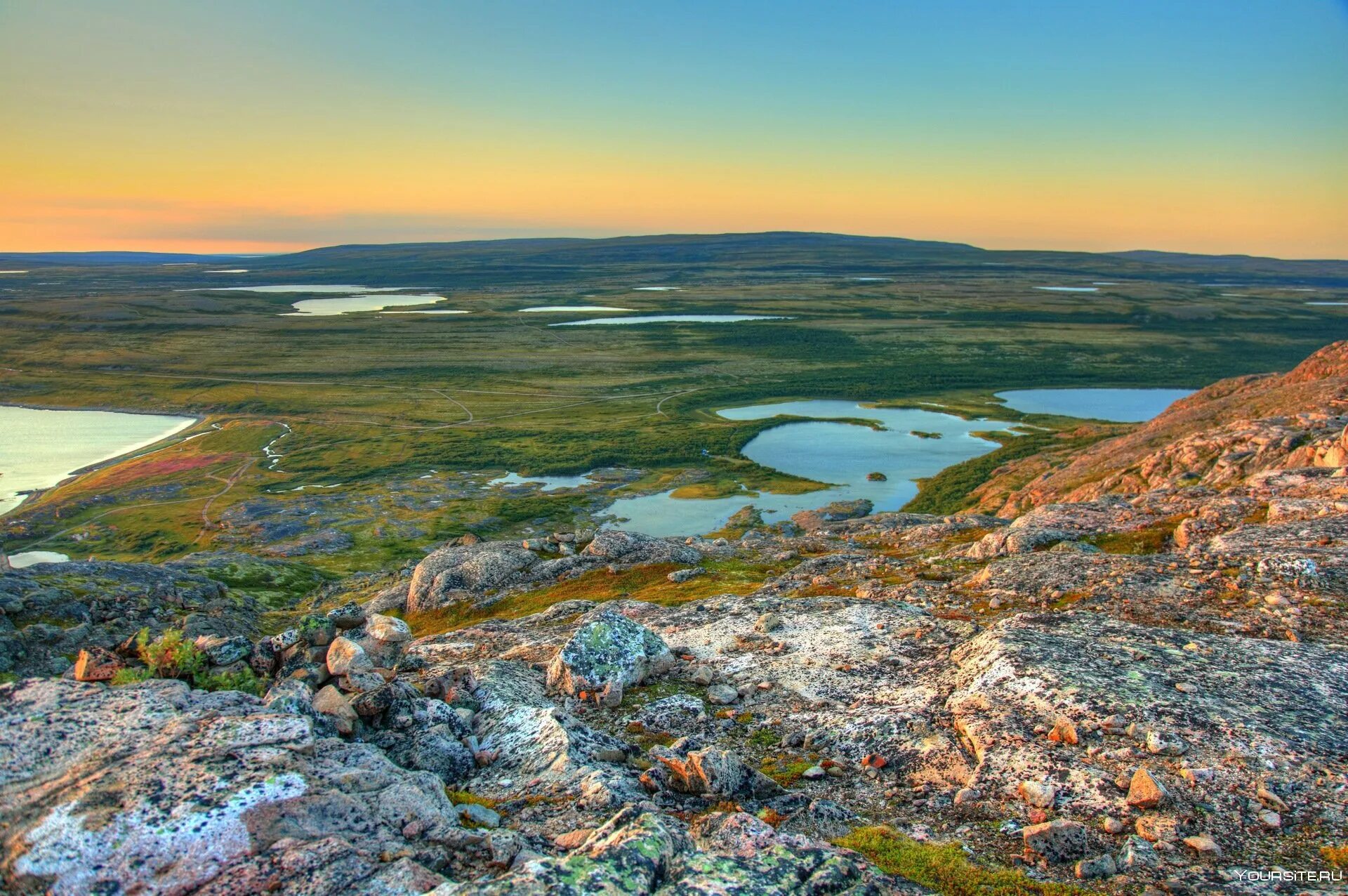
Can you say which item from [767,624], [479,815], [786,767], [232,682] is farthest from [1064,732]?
[232,682]

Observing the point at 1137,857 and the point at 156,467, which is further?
the point at 156,467

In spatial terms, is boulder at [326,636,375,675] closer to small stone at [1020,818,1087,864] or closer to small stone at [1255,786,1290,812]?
small stone at [1020,818,1087,864]

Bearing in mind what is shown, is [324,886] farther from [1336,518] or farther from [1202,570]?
[1336,518]

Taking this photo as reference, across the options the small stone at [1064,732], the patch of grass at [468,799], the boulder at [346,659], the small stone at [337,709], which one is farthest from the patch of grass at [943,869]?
the boulder at [346,659]

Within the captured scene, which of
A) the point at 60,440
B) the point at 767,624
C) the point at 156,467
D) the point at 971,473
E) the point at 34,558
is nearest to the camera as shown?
the point at 767,624

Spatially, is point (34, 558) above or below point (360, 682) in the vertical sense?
below

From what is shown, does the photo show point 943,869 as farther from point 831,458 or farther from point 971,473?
point 831,458

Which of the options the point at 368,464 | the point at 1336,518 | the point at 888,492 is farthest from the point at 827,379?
the point at 1336,518
